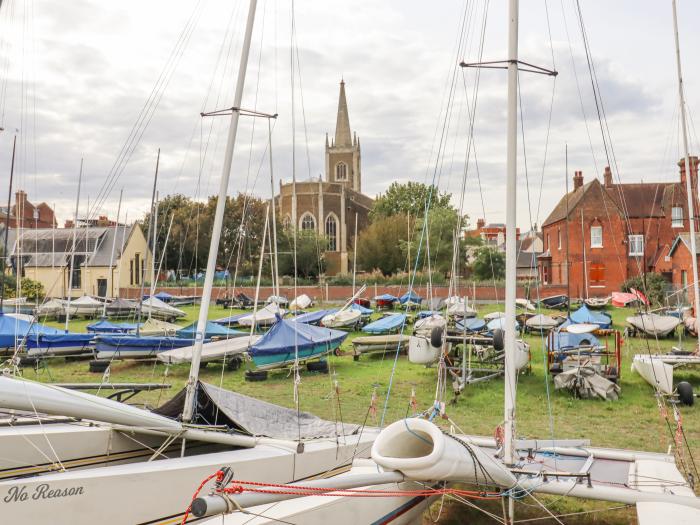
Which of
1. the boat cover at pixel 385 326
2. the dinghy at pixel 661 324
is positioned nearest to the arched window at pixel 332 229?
the boat cover at pixel 385 326

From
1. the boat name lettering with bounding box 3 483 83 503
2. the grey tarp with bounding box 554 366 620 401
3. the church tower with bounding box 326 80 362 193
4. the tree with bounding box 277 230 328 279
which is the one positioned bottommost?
the grey tarp with bounding box 554 366 620 401

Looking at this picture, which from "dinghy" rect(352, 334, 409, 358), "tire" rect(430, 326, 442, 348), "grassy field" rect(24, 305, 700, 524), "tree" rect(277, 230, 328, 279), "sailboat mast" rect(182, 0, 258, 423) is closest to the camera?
"sailboat mast" rect(182, 0, 258, 423)

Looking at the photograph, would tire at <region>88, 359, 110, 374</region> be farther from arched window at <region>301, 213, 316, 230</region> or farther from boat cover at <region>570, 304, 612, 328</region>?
arched window at <region>301, 213, 316, 230</region>

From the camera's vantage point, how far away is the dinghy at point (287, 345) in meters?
20.1

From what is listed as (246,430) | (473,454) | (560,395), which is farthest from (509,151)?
(560,395)

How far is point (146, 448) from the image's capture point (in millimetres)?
8500

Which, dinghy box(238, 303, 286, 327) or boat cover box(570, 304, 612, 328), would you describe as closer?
boat cover box(570, 304, 612, 328)

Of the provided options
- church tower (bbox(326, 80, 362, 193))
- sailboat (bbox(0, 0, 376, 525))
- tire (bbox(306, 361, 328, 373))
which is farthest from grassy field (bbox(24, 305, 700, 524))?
church tower (bbox(326, 80, 362, 193))

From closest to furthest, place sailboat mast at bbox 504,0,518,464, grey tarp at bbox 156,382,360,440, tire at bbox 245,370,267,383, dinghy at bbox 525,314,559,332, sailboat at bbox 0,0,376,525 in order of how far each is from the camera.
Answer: sailboat at bbox 0,0,376,525
sailboat mast at bbox 504,0,518,464
grey tarp at bbox 156,382,360,440
tire at bbox 245,370,267,383
dinghy at bbox 525,314,559,332

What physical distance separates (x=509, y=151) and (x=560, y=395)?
411 inches

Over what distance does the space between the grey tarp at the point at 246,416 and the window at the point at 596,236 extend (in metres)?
51.8

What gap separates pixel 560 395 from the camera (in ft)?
54.8

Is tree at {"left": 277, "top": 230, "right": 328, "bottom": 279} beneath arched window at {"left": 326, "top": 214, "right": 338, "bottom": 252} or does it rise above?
beneath

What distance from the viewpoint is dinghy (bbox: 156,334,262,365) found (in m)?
20.4
